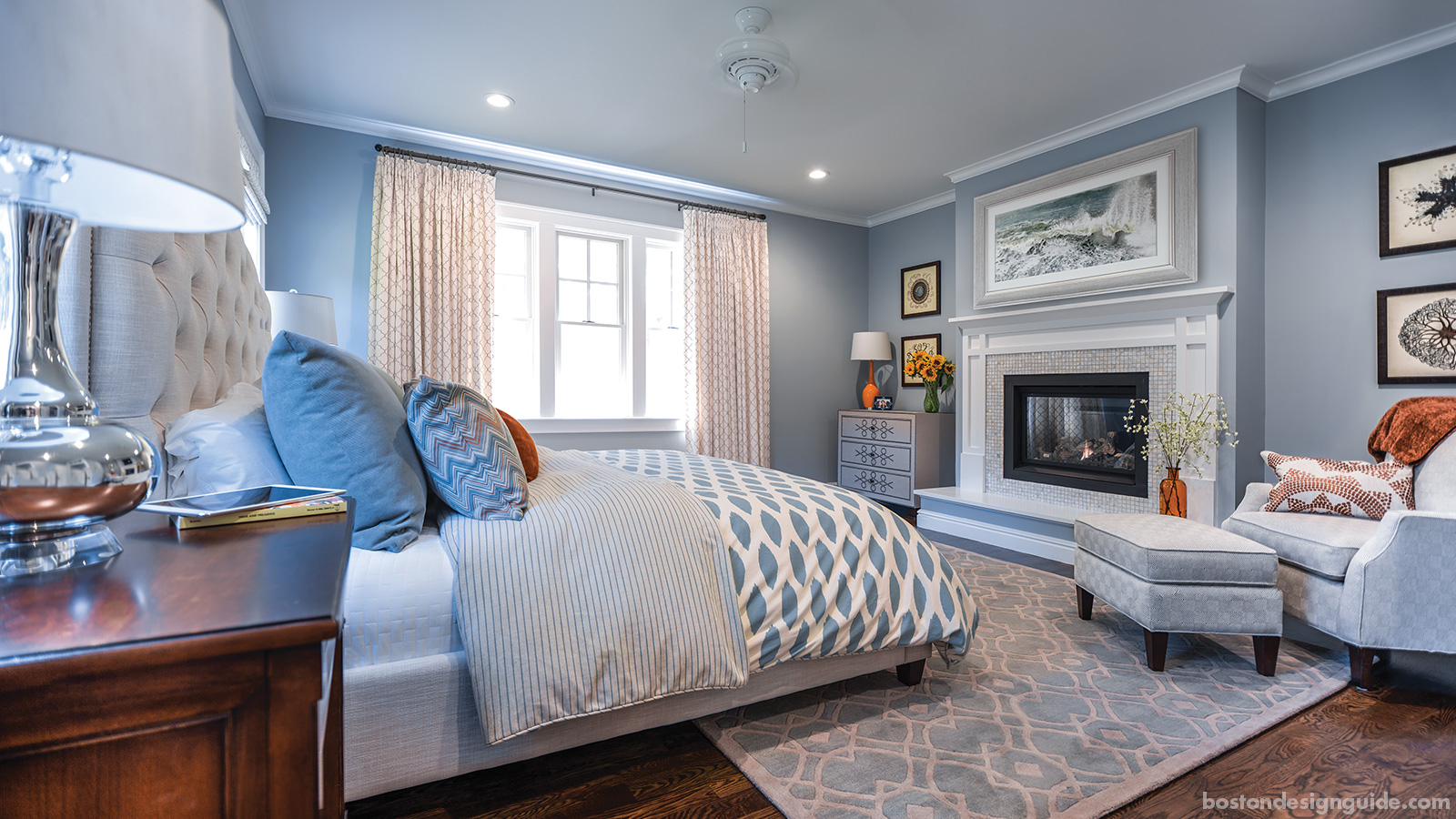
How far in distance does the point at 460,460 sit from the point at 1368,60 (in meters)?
4.39

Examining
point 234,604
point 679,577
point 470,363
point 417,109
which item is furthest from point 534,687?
point 417,109

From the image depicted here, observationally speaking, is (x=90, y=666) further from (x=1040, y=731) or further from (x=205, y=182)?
(x=1040, y=731)

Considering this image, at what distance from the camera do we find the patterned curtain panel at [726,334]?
16.5 feet

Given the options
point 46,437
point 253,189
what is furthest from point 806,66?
point 46,437

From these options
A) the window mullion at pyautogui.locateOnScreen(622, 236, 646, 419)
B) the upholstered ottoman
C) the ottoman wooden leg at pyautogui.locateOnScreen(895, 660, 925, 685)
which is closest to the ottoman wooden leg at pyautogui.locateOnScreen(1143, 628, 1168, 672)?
the upholstered ottoman

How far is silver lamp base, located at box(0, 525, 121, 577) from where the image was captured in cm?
64

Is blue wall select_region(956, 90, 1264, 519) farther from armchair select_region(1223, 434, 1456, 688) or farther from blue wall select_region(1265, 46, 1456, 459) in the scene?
armchair select_region(1223, 434, 1456, 688)

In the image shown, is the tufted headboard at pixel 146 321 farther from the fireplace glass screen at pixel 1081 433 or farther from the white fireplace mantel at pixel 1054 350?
the fireplace glass screen at pixel 1081 433

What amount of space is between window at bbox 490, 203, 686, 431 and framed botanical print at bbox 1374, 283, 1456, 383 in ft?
13.1

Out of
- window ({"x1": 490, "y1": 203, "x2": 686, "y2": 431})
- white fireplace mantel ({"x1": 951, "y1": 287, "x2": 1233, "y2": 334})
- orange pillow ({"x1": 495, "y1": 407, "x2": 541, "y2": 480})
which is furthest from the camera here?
window ({"x1": 490, "y1": 203, "x2": 686, "y2": 431})

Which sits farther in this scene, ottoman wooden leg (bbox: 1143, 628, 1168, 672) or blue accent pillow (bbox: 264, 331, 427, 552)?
ottoman wooden leg (bbox: 1143, 628, 1168, 672)

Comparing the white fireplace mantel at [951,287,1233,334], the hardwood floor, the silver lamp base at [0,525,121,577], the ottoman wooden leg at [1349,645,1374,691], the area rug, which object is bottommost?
the hardwood floor

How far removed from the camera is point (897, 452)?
5.11 m

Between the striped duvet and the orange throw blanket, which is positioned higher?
the orange throw blanket
